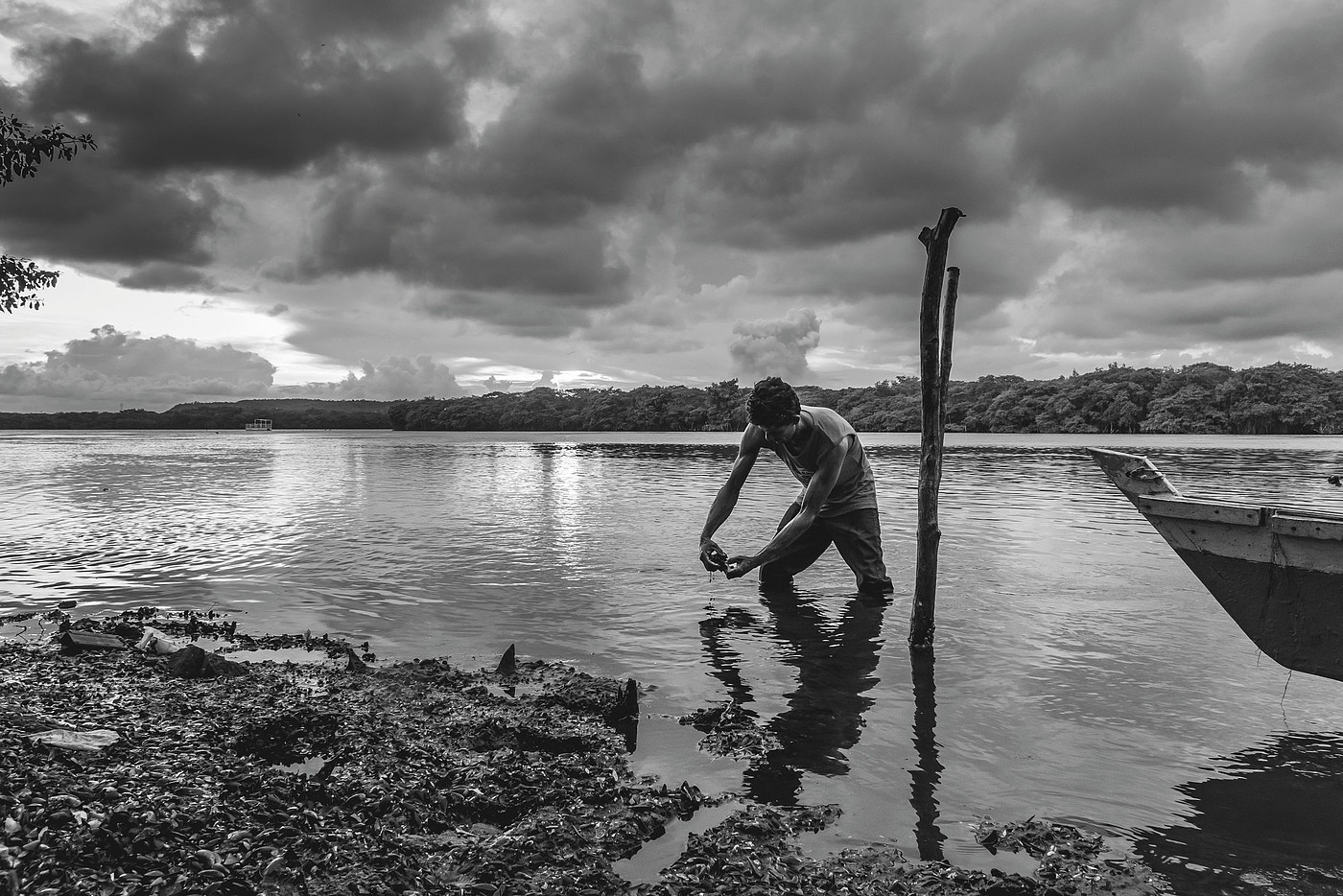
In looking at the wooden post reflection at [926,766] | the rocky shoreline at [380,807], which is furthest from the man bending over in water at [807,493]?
the rocky shoreline at [380,807]

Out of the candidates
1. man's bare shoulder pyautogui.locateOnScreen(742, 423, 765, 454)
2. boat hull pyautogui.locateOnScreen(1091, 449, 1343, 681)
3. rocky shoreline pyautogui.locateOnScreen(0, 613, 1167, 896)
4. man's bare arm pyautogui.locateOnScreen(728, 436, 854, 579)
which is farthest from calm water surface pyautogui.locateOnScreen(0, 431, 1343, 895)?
man's bare shoulder pyautogui.locateOnScreen(742, 423, 765, 454)

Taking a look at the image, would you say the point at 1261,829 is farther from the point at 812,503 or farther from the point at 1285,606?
the point at 812,503

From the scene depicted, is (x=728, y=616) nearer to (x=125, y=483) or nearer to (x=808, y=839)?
(x=808, y=839)

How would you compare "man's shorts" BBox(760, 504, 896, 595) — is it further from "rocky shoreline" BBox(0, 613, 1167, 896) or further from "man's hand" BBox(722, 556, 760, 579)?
"rocky shoreline" BBox(0, 613, 1167, 896)

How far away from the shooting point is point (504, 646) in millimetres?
8875

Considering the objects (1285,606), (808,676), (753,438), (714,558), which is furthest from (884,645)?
(1285,606)

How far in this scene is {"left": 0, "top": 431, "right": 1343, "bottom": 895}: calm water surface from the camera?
4.98 m

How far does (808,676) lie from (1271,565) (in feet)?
13.5

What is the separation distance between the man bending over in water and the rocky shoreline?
8.78 ft

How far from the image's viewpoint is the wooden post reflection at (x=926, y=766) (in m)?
4.57

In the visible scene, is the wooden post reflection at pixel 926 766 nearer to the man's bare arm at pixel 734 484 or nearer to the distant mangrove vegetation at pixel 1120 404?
the man's bare arm at pixel 734 484

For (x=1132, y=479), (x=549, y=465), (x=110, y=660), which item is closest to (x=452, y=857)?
(x=110, y=660)

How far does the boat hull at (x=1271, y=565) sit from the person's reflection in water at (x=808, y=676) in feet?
10.4

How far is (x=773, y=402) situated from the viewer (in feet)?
27.2
